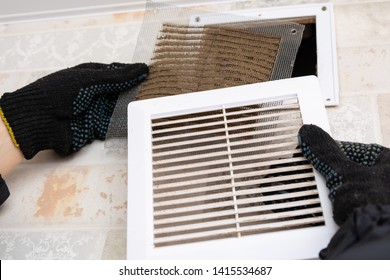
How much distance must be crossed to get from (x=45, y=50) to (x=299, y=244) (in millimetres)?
937

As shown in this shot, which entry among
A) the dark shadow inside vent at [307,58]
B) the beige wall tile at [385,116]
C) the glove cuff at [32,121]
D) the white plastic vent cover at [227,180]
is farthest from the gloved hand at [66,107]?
the beige wall tile at [385,116]

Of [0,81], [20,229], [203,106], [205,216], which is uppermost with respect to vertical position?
[203,106]

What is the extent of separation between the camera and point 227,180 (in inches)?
36.4

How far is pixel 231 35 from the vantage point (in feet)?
3.81

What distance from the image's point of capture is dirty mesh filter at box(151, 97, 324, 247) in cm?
84

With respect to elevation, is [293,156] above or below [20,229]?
above

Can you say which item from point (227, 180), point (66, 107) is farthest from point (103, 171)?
point (227, 180)

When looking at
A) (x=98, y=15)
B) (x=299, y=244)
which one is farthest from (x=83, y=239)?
(x=98, y=15)

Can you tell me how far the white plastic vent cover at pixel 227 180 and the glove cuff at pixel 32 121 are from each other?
0.23 m

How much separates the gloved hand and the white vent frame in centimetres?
28

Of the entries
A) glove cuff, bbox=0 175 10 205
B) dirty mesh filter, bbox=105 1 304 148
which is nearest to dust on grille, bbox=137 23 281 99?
dirty mesh filter, bbox=105 1 304 148

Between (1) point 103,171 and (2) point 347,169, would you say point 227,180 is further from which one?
(1) point 103,171

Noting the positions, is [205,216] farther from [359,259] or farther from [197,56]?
[197,56]

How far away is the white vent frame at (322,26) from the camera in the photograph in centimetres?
111
